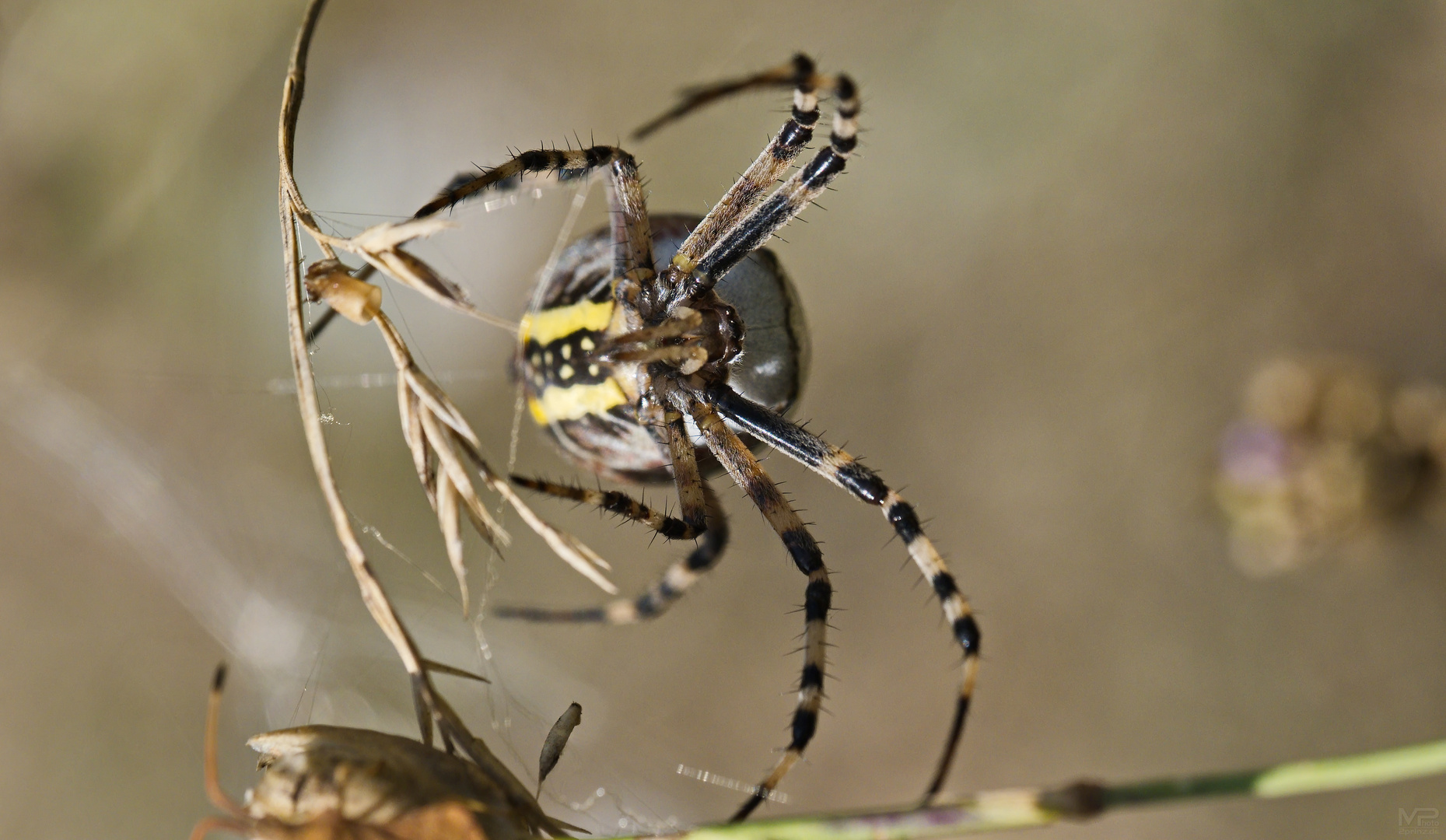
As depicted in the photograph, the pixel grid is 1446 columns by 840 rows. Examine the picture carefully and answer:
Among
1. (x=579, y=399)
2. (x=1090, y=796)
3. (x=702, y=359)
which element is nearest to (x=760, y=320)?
(x=702, y=359)

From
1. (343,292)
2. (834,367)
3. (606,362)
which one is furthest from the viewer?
(834,367)

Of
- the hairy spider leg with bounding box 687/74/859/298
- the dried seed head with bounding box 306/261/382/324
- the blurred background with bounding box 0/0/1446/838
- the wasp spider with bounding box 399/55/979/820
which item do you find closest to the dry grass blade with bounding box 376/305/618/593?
the dried seed head with bounding box 306/261/382/324

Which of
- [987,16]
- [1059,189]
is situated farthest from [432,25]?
[1059,189]

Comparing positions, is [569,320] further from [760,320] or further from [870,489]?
[870,489]

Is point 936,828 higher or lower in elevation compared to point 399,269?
lower

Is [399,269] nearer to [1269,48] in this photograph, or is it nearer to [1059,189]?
[1059,189]

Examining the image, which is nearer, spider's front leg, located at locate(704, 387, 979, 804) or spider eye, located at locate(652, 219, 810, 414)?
spider's front leg, located at locate(704, 387, 979, 804)

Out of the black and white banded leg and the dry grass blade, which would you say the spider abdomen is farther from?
the dry grass blade
